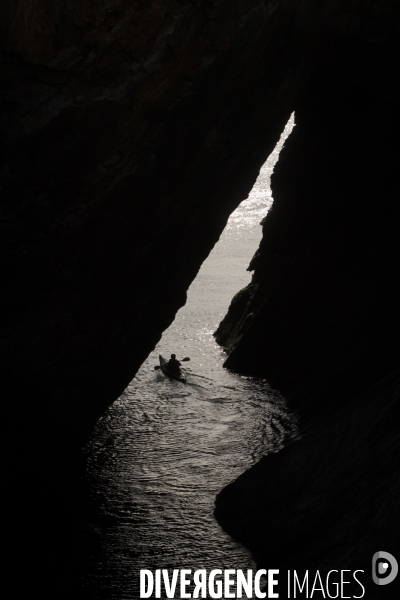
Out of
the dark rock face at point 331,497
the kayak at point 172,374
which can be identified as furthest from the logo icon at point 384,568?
the kayak at point 172,374

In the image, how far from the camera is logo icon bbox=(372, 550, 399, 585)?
9.99m

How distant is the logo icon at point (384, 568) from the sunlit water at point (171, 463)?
4212 millimetres

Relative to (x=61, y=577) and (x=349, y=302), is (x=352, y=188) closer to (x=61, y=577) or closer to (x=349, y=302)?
(x=349, y=302)

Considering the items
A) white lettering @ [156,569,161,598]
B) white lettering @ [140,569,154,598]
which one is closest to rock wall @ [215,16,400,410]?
white lettering @ [156,569,161,598]

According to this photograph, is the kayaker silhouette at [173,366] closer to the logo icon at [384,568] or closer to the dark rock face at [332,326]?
the dark rock face at [332,326]

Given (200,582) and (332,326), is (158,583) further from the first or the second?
(332,326)

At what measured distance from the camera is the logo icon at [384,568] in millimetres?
9992

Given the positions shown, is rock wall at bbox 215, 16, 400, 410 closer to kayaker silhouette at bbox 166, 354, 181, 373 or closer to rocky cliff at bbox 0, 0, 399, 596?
rocky cliff at bbox 0, 0, 399, 596

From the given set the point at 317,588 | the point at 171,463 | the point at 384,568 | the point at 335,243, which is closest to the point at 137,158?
the point at 171,463

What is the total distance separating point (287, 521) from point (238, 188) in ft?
29.2

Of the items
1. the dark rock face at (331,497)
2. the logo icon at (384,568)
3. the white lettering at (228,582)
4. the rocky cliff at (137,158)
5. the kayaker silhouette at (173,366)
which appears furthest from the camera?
the kayaker silhouette at (173,366)

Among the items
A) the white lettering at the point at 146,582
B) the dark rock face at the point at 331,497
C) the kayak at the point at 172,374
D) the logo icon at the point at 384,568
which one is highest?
the kayak at the point at 172,374

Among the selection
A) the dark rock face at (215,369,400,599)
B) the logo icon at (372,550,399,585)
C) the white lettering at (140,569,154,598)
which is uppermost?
the dark rock face at (215,369,400,599)

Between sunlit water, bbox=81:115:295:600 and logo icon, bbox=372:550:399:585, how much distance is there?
13.8 ft
